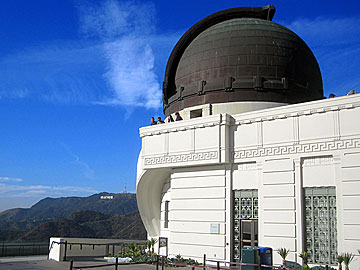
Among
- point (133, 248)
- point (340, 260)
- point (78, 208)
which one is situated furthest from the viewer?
point (78, 208)

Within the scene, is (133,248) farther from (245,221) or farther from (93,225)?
(93,225)

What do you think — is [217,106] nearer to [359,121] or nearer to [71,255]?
[359,121]

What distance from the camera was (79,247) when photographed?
20438 mm

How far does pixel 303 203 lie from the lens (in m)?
14.9

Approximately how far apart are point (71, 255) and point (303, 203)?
11321mm

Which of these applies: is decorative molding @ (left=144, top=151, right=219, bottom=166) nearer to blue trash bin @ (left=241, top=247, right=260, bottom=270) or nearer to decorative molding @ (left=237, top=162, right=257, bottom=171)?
decorative molding @ (left=237, top=162, right=257, bottom=171)

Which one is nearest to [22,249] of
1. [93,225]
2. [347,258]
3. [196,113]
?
[196,113]

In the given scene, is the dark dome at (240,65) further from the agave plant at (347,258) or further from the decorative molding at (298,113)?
the agave plant at (347,258)

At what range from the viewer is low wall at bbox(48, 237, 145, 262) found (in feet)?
62.2

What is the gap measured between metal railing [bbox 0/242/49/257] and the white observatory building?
621 cm

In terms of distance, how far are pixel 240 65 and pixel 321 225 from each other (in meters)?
8.55

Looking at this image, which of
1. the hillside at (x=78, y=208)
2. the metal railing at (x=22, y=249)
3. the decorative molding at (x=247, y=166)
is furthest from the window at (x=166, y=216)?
the hillside at (x=78, y=208)

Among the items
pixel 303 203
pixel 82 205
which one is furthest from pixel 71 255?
pixel 82 205

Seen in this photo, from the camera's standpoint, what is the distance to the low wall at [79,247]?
18969 mm
